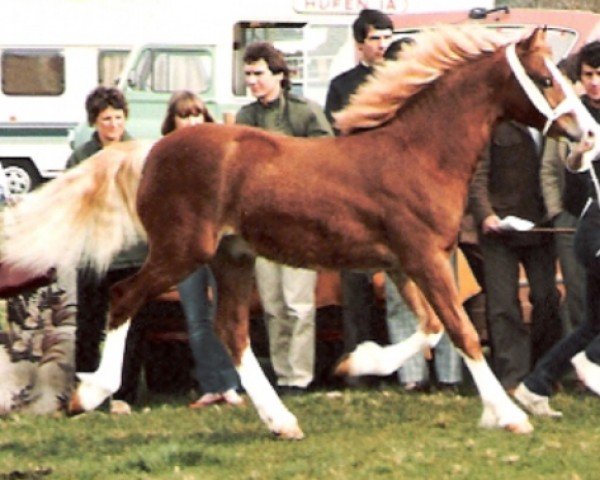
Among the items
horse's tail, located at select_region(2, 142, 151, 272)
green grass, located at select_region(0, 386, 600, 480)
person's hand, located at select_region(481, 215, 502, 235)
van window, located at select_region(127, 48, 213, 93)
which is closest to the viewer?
green grass, located at select_region(0, 386, 600, 480)

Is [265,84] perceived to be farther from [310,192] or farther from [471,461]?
[471,461]

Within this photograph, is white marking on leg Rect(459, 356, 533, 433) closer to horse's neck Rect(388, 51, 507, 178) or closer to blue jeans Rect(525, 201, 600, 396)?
blue jeans Rect(525, 201, 600, 396)

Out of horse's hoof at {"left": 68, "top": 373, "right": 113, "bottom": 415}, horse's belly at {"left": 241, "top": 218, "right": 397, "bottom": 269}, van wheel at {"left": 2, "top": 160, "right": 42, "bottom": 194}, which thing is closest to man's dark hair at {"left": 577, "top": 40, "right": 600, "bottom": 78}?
horse's belly at {"left": 241, "top": 218, "right": 397, "bottom": 269}

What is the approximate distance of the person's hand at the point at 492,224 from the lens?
1248 centimetres

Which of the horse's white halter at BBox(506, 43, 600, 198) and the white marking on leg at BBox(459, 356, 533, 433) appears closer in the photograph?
the white marking on leg at BBox(459, 356, 533, 433)

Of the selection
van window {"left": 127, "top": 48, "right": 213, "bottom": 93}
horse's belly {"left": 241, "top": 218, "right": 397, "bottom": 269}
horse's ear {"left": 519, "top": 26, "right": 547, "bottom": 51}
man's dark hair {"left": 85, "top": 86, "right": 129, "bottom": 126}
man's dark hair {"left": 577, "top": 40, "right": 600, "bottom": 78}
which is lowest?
van window {"left": 127, "top": 48, "right": 213, "bottom": 93}

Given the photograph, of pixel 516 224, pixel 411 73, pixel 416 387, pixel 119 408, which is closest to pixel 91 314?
pixel 119 408

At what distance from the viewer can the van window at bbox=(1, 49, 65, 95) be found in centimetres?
3128

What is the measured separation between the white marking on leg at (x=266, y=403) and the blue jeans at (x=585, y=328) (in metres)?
1.44

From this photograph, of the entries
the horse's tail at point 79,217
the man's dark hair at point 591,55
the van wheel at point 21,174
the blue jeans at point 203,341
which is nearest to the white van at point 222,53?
the van wheel at point 21,174

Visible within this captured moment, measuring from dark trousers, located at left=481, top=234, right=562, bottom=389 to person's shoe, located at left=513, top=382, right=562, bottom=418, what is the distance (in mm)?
1135

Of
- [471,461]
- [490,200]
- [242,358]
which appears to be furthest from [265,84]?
[471,461]

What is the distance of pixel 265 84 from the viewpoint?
12688mm

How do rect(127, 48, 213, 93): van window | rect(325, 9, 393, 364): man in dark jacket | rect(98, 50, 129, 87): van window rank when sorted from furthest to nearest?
rect(98, 50, 129, 87): van window, rect(127, 48, 213, 93): van window, rect(325, 9, 393, 364): man in dark jacket
